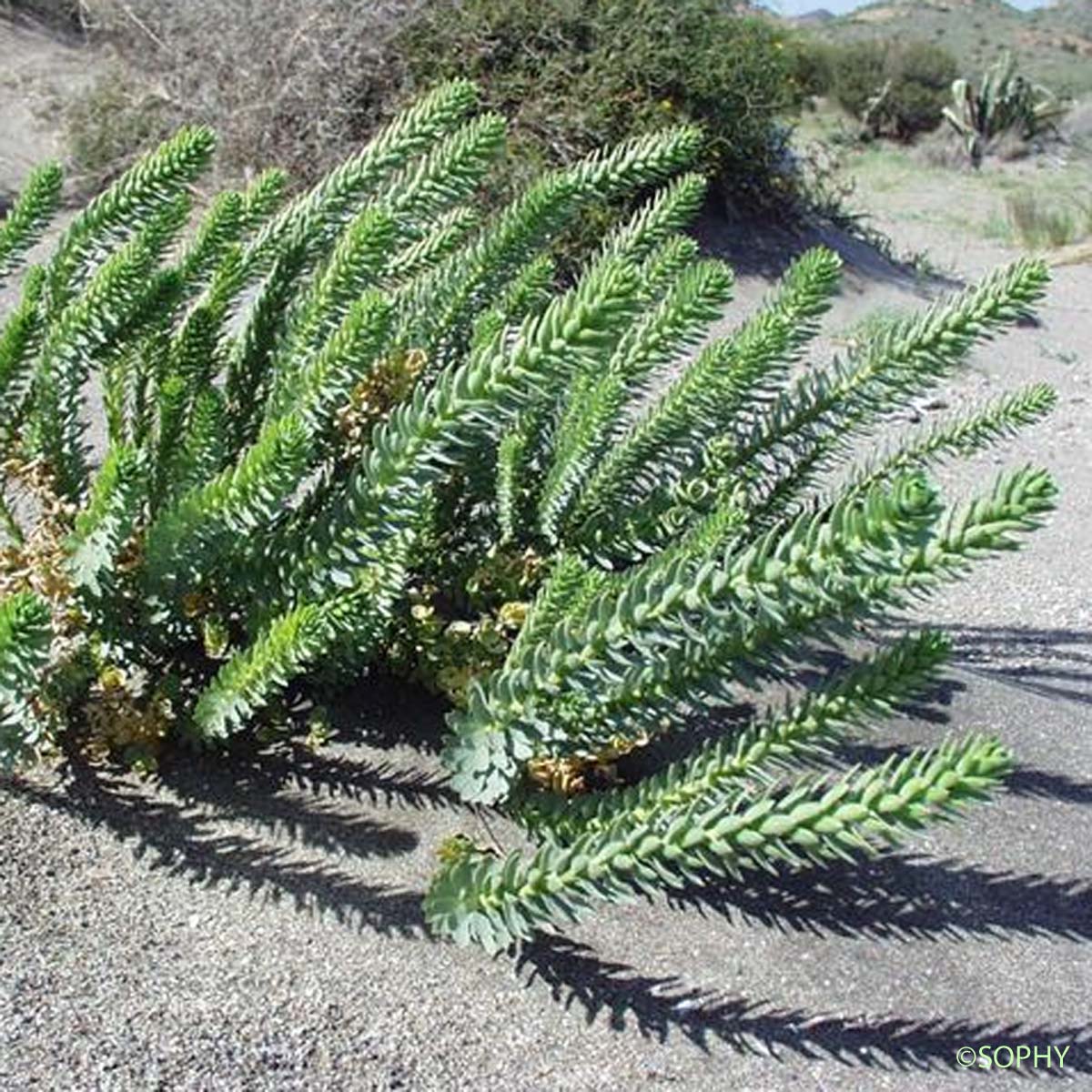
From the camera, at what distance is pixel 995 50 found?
4247 centimetres

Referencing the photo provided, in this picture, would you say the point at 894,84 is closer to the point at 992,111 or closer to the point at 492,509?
the point at 992,111

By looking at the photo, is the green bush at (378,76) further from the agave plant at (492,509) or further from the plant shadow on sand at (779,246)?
the agave plant at (492,509)

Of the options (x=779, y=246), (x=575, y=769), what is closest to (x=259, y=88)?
(x=779, y=246)

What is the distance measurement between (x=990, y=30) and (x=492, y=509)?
47.7 metres

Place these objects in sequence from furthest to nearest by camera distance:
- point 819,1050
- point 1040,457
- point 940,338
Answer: point 1040,457 < point 940,338 < point 819,1050

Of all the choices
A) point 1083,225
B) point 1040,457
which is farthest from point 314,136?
point 1083,225

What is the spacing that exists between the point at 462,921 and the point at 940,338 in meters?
1.37

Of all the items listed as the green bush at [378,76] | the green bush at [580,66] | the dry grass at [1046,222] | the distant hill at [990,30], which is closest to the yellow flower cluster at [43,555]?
the green bush at [378,76]

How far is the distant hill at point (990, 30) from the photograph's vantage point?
39.5 metres

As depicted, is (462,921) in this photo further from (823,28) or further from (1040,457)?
(823,28)

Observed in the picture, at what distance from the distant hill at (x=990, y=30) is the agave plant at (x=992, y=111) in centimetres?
1213

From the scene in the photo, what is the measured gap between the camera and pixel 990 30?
150 feet

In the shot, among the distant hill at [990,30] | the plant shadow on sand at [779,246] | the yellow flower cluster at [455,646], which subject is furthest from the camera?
the distant hill at [990,30]

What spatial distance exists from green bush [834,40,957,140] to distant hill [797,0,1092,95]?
7.13 m
